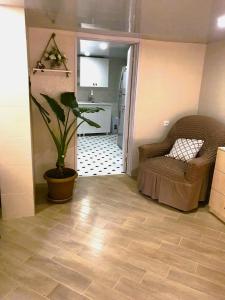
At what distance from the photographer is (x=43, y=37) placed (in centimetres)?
295

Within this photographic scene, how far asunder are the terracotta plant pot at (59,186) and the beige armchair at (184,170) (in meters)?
0.93

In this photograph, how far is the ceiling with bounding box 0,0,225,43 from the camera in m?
1.95

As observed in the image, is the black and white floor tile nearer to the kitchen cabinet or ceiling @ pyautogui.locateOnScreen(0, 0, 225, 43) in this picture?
the kitchen cabinet

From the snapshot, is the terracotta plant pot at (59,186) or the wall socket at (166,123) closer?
the terracotta plant pot at (59,186)

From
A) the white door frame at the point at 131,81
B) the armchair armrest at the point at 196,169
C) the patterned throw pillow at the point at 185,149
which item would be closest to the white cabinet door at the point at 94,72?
the white door frame at the point at 131,81

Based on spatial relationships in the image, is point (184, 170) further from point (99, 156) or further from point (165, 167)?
point (99, 156)

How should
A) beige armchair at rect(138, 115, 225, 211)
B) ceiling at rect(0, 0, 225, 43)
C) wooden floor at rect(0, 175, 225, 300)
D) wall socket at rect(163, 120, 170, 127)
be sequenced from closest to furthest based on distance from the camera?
wooden floor at rect(0, 175, 225, 300) → ceiling at rect(0, 0, 225, 43) → beige armchair at rect(138, 115, 225, 211) → wall socket at rect(163, 120, 170, 127)

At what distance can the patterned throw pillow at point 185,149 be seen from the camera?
2.99m

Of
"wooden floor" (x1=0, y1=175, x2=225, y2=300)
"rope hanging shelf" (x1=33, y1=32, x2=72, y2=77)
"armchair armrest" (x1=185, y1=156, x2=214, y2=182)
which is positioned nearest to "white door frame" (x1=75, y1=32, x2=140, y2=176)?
"rope hanging shelf" (x1=33, y1=32, x2=72, y2=77)

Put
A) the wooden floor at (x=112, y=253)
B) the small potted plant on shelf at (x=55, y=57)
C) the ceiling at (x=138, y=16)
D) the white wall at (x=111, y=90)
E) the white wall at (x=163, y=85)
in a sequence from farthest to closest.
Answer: the white wall at (x=111, y=90), the white wall at (x=163, y=85), the small potted plant on shelf at (x=55, y=57), the ceiling at (x=138, y=16), the wooden floor at (x=112, y=253)

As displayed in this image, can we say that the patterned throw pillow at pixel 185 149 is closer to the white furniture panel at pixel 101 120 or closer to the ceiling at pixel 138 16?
the ceiling at pixel 138 16

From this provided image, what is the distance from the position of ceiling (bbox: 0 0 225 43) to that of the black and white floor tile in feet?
6.94

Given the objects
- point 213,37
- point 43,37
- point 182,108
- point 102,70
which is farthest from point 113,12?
point 102,70

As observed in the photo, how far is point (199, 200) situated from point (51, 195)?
183cm
